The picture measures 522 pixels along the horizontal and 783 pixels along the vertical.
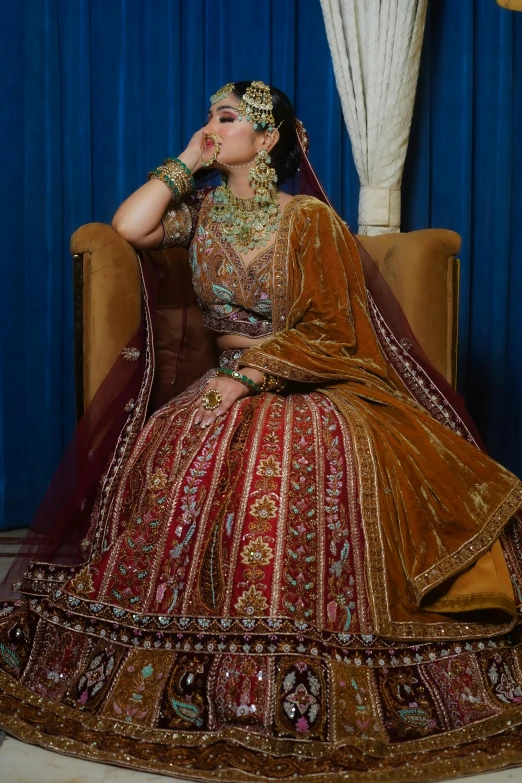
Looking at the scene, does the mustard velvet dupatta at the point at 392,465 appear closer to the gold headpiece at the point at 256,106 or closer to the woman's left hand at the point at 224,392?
the woman's left hand at the point at 224,392

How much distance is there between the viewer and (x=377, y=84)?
3088 millimetres

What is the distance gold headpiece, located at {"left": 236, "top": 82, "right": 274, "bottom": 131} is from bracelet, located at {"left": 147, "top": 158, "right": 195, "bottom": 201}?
0.19 m

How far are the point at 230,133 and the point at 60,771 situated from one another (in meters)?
1.53

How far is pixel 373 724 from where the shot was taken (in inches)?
68.8

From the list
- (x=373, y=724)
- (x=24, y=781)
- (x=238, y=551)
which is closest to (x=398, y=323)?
(x=238, y=551)

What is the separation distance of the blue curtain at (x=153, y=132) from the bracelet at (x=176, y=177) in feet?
2.71

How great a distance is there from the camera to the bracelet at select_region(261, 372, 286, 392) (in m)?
2.21

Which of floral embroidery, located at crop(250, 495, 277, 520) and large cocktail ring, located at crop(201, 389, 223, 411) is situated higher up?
large cocktail ring, located at crop(201, 389, 223, 411)

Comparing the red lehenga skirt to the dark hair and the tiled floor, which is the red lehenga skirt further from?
the dark hair

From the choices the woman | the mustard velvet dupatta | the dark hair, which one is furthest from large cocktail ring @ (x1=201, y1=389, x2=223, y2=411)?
the dark hair

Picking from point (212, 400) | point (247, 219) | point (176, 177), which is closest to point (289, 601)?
point (212, 400)

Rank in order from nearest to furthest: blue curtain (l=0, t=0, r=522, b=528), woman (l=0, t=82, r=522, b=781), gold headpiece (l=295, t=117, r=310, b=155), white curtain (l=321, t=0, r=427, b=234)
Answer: woman (l=0, t=82, r=522, b=781) → gold headpiece (l=295, t=117, r=310, b=155) → white curtain (l=321, t=0, r=427, b=234) → blue curtain (l=0, t=0, r=522, b=528)

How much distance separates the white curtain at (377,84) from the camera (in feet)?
10.1

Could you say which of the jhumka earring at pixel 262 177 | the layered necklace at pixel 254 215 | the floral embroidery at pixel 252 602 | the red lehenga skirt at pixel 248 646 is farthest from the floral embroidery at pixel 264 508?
the jhumka earring at pixel 262 177
